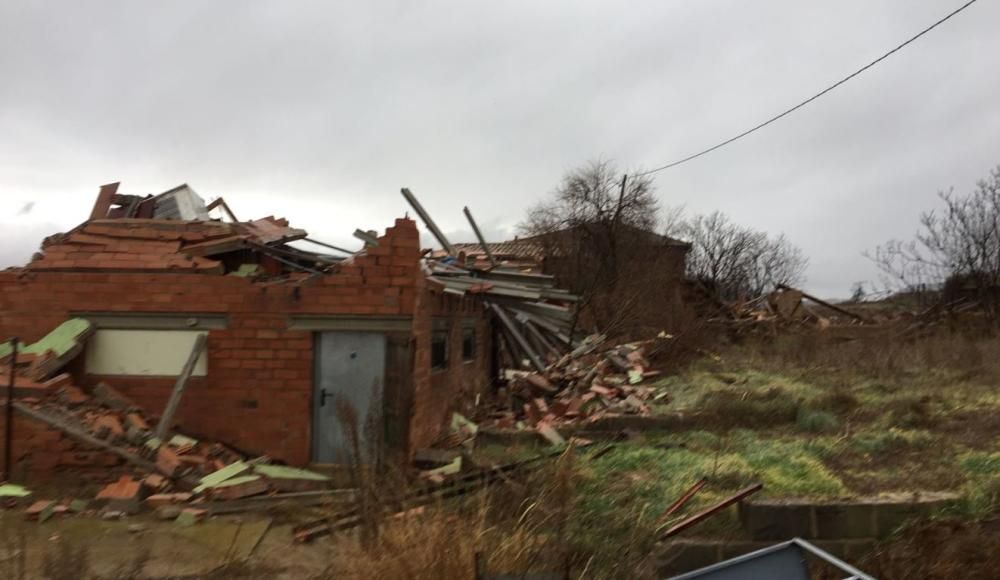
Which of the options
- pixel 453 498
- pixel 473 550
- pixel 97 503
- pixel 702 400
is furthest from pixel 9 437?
pixel 702 400

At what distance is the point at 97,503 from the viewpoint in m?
7.77

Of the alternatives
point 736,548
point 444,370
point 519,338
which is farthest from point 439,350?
point 736,548

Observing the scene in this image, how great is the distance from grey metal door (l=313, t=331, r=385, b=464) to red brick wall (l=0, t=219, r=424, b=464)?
13 centimetres

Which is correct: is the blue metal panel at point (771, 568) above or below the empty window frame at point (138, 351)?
below

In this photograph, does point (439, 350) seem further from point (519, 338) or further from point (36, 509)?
point (36, 509)

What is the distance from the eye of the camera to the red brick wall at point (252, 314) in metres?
9.46

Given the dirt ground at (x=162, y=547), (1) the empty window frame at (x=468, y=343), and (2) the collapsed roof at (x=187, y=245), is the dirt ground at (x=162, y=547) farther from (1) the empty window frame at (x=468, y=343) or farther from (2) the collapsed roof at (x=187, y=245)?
(1) the empty window frame at (x=468, y=343)

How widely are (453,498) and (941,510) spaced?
4251mm

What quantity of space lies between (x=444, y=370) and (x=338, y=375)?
98.0 inches

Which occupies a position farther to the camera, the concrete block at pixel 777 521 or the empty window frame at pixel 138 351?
the empty window frame at pixel 138 351

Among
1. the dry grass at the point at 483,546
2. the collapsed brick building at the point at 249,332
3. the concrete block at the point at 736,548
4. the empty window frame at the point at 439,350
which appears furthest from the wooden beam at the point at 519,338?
the dry grass at the point at 483,546

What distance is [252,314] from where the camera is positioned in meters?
9.58

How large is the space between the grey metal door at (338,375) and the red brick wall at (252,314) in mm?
133

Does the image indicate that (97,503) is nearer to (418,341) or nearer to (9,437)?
(9,437)
